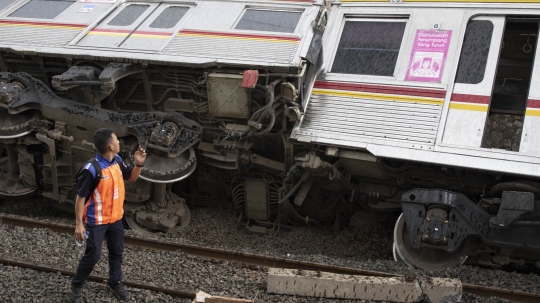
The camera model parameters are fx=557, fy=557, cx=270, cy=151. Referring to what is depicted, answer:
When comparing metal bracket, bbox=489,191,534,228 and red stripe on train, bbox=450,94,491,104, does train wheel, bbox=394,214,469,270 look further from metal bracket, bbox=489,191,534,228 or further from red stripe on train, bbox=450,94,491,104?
red stripe on train, bbox=450,94,491,104

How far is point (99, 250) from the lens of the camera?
15.5 feet

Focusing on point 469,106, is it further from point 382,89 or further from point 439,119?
point 382,89

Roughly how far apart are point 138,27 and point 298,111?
2855 millimetres

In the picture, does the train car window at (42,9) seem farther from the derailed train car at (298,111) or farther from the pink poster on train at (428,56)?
the pink poster on train at (428,56)

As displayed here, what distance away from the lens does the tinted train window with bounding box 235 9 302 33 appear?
7.70m

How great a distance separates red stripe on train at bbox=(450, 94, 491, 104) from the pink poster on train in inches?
12.5

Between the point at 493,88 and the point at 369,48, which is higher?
the point at 369,48

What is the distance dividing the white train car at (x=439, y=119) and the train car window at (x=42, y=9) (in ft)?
14.0

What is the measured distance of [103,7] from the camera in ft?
28.4

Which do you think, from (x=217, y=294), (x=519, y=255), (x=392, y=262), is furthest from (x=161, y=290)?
(x=519, y=255)

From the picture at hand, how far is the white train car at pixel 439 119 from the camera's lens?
6219mm

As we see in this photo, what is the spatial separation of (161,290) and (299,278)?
1349 millimetres

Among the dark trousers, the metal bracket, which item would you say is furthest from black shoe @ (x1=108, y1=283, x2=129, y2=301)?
the metal bracket

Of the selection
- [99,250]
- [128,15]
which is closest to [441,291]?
[99,250]
